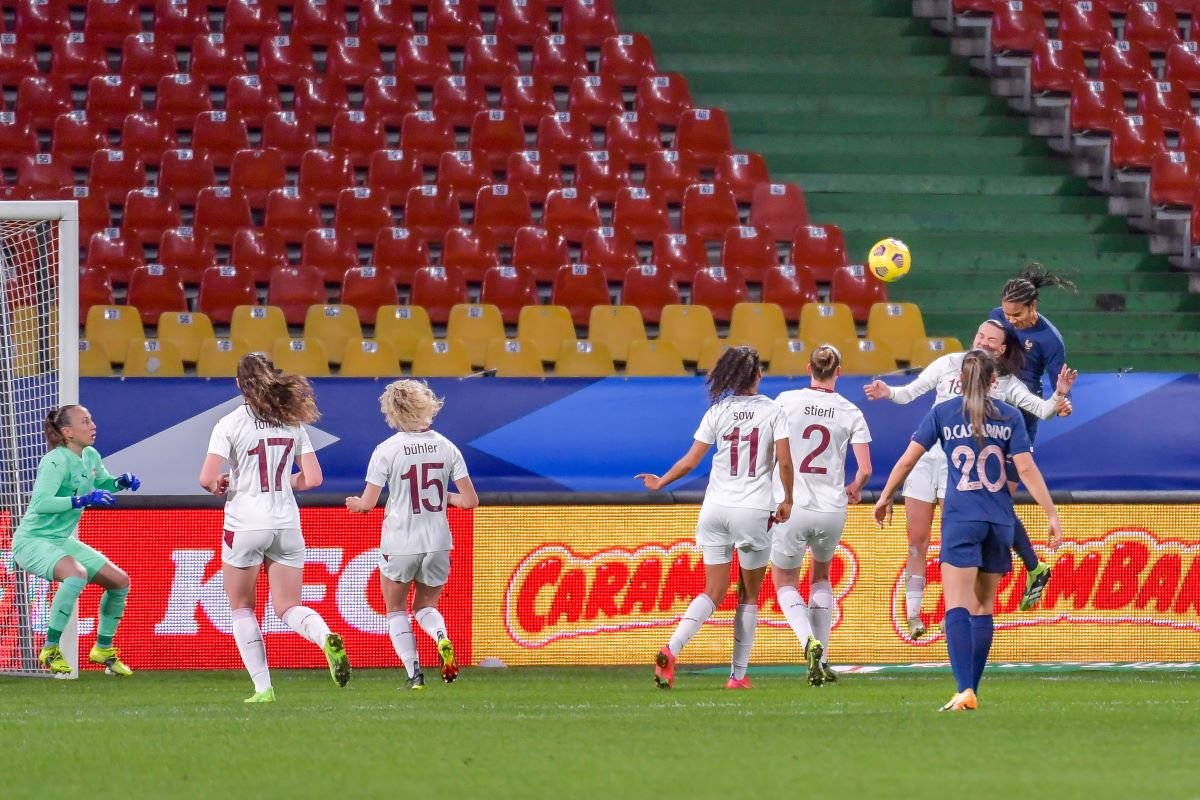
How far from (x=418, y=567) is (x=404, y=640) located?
1.36 ft

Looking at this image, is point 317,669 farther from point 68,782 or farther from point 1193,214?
point 1193,214

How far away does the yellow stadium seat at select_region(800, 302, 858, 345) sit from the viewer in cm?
1568

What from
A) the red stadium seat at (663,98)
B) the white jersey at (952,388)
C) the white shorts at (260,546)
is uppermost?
the red stadium seat at (663,98)

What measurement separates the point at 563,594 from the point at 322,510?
5.51 feet

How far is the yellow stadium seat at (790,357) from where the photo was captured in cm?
1500

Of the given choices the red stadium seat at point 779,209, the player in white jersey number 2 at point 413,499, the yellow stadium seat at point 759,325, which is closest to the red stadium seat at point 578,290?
the yellow stadium seat at point 759,325

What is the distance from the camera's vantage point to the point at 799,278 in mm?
16781

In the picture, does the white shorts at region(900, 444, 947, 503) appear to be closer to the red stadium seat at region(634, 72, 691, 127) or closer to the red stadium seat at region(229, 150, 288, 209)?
the red stadium seat at region(634, 72, 691, 127)

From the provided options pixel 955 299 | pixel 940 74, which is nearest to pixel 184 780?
pixel 955 299

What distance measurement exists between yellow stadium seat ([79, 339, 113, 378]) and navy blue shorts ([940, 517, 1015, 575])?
8051 mm

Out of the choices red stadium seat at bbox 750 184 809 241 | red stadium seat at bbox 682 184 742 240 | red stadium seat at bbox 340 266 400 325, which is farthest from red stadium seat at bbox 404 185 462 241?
red stadium seat at bbox 750 184 809 241

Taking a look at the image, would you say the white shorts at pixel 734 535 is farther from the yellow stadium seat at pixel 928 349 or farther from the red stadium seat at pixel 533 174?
the red stadium seat at pixel 533 174

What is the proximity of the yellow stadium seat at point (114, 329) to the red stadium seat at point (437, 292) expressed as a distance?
2.52 metres

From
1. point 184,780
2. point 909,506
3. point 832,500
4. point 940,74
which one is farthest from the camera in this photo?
point 940,74
